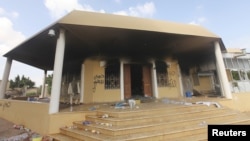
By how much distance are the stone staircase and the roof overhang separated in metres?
3.06

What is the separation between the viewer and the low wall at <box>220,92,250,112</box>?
6.83 m

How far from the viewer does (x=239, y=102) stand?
7.32 meters

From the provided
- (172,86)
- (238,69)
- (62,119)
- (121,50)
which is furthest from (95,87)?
(238,69)

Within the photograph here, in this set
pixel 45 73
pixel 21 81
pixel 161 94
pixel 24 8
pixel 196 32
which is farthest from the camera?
pixel 21 81

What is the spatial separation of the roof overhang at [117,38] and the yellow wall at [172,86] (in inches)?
56.8

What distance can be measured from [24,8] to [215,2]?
34.5 feet

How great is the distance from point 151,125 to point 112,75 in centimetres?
538

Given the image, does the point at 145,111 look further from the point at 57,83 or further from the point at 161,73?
the point at 161,73

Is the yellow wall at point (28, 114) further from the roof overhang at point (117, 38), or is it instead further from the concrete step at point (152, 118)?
the roof overhang at point (117, 38)

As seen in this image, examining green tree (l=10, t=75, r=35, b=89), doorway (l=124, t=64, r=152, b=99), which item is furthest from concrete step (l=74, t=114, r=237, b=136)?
green tree (l=10, t=75, r=35, b=89)

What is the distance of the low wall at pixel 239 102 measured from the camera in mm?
6828

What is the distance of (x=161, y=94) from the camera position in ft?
31.1

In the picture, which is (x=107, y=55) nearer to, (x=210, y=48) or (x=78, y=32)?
(x=78, y=32)

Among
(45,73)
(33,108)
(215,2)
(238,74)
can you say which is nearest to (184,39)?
(215,2)
